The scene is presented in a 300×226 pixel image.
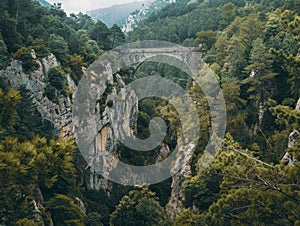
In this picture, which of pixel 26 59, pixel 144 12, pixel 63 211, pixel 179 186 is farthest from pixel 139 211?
pixel 144 12

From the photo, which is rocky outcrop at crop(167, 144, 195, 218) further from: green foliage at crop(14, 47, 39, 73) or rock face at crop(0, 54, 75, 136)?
green foliage at crop(14, 47, 39, 73)

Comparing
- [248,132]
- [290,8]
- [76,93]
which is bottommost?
[248,132]

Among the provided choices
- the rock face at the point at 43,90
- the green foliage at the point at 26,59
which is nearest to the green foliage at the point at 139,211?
the rock face at the point at 43,90

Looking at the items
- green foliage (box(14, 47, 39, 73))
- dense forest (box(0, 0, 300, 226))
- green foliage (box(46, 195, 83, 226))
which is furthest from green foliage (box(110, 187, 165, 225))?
green foliage (box(14, 47, 39, 73))

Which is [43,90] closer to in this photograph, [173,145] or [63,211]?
[63,211]

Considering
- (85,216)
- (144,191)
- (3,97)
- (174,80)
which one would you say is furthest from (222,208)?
(174,80)

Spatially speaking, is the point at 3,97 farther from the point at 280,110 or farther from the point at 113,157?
the point at 113,157
